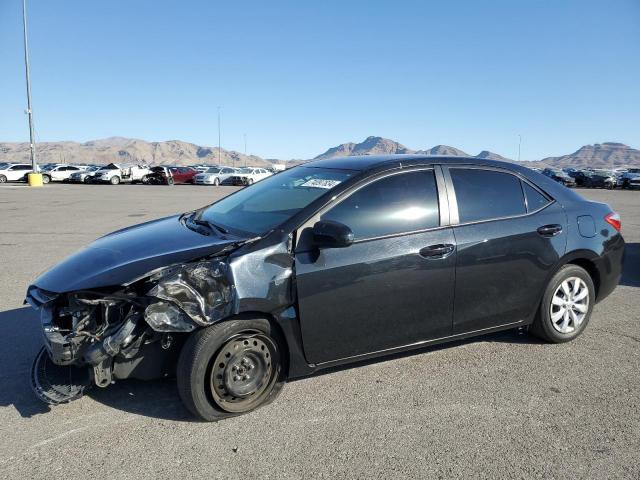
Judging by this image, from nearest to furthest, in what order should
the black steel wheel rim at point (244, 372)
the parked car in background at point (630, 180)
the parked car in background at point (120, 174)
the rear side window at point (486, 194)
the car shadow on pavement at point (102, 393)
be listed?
the black steel wheel rim at point (244, 372)
the car shadow on pavement at point (102, 393)
the rear side window at point (486, 194)
the parked car in background at point (120, 174)
the parked car in background at point (630, 180)

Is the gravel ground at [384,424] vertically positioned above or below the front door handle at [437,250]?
below

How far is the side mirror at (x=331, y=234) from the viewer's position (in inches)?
128

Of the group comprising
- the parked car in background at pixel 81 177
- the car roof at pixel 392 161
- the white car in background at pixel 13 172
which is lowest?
the car roof at pixel 392 161

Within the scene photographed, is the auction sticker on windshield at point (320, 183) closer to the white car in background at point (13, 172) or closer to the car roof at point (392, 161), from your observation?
the car roof at point (392, 161)

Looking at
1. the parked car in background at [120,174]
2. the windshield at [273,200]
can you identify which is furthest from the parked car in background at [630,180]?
the windshield at [273,200]

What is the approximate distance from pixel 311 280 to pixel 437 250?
39.8 inches

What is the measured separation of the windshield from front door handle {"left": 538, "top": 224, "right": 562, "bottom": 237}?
5.54 ft

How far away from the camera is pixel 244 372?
3.29 metres

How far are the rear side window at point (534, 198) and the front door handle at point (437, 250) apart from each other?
103 centimetres

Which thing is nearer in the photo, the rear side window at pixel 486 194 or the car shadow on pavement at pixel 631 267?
the rear side window at pixel 486 194

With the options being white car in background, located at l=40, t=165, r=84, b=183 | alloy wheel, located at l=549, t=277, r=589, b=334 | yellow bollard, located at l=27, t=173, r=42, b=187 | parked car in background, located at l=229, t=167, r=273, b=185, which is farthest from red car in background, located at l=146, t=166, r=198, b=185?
alloy wheel, located at l=549, t=277, r=589, b=334

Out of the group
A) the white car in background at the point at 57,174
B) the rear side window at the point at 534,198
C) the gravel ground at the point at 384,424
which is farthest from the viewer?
the white car in background at the point at 57,174

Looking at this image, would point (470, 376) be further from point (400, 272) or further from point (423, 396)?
point (400, 272)

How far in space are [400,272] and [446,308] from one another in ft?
1.72
